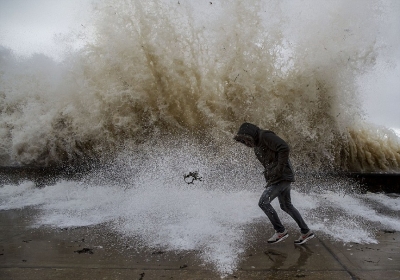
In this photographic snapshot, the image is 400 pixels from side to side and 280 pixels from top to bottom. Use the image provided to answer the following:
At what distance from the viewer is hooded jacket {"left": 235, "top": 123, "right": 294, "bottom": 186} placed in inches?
136

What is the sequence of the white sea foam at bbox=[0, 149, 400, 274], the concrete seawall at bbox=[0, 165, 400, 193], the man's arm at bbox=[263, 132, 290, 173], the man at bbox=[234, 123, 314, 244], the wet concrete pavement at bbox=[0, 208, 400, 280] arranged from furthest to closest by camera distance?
1. the concrete seawall at bbox=[0, 165, 400, 193]
2. the white sea foam at bbox=[0, 149, 400, 274]
3. the man at bbox=[234, 123, 314, 244]
4. the man's arm at bbox=[263, 132, 290, 173]
5. the wet concrete pavement at bbox=[0, 208, 400, 280]

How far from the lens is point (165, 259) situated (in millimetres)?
3127

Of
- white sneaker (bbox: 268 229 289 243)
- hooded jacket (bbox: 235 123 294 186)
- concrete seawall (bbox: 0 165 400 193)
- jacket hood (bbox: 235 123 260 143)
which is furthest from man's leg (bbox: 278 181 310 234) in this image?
concrete seawall (bbox: 0 165 400 193)

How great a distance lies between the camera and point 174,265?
299 centimetres

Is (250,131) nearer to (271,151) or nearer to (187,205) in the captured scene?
(271,151)

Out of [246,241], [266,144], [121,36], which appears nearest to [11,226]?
[246,241]

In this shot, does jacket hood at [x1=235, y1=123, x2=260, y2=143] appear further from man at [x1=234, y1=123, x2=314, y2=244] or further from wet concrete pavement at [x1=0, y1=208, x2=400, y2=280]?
wet concrete pavement at [x1=0, y1=208, x2=400, y2=280]

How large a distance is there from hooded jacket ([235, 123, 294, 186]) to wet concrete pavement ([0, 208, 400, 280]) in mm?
828

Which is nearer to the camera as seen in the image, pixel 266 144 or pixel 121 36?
pixel 266 144

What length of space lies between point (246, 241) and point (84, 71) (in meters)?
6.72

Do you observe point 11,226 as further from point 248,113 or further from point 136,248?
point 248,113

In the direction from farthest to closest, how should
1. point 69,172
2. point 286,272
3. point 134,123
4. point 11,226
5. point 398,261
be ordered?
1. point 134,123
2. point 69,172
3. point 11,226
4. point 398,261
5. point 286,272

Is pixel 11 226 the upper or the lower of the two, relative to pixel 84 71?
lower

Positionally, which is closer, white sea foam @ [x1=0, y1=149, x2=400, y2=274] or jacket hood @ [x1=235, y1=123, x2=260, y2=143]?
jacket hood @ [x1=235, y1=123, x2=260, y2=143]
